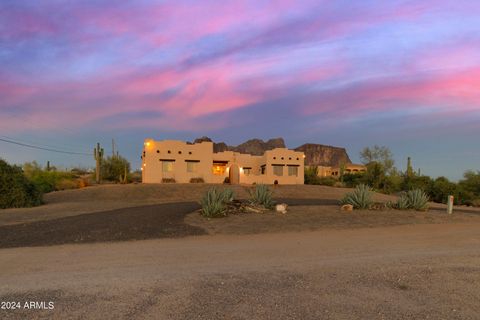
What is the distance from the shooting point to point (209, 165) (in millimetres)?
48750

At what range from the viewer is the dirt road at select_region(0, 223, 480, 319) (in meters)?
5.10

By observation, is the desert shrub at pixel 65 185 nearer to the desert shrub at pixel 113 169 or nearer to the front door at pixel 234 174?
the desert shrub at pixel 113 169

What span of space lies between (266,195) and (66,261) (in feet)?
32.9

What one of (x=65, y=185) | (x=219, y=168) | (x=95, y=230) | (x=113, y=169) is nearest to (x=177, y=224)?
(x=95, y=230)

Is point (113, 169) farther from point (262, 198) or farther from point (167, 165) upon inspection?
point (262, 198)

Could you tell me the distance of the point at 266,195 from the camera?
55.7ft

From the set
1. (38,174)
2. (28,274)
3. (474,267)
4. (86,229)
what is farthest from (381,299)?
(38,174)

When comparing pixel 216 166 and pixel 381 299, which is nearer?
pixel 381 299

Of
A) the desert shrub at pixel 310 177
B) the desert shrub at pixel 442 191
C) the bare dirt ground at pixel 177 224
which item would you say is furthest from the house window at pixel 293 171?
the bare dirt ground at pixel 177 224

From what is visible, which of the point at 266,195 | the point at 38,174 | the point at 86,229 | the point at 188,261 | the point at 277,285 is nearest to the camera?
the point at 277,285

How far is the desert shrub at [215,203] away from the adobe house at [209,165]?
31.3 meters

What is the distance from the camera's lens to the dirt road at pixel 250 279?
5102mm

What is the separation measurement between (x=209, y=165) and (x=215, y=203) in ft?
112

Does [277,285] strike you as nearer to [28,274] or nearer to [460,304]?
[460,304]
